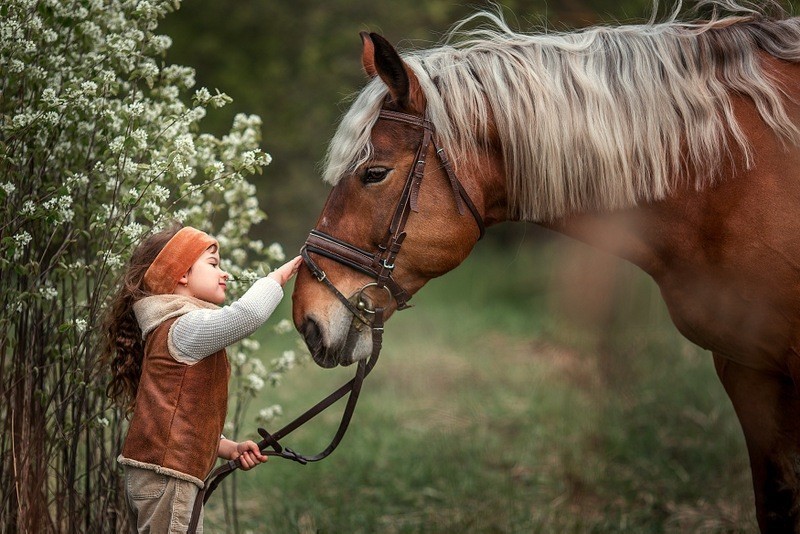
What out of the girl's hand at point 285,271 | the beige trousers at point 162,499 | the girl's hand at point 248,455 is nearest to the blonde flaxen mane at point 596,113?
the girl's hand at point 285,271

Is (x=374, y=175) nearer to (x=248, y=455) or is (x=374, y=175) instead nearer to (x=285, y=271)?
(x=285, y=271)

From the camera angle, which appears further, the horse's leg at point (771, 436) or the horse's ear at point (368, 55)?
the horse's leg at point (771, 436)

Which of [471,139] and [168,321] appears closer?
[168,321]

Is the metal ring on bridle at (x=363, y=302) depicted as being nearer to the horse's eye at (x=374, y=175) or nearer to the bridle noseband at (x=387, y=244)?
the bridle noseband at (x=387, y=244)

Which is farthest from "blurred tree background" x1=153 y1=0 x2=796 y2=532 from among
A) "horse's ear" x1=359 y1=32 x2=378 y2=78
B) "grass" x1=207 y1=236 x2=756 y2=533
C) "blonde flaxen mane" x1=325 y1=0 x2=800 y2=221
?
"horse's ear" x1=359 y1=32 x2=378 y2=78

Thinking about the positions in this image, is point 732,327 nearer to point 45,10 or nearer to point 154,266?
point 154,266

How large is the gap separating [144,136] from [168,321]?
2.28 ft

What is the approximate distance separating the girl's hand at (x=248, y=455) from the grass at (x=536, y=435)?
4.77ft

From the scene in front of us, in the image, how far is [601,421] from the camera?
5.95 m

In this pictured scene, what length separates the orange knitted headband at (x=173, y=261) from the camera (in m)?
2.52

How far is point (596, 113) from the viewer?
9.29ft

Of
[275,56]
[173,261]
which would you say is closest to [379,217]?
[173,261]

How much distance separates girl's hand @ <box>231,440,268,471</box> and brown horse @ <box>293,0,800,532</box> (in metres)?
0.39

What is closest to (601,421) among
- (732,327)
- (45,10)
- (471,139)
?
(732,327)
